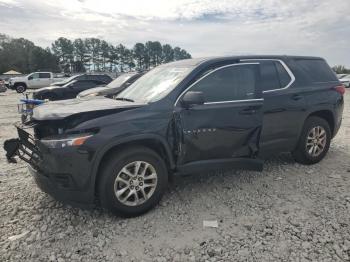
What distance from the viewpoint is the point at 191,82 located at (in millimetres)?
3996

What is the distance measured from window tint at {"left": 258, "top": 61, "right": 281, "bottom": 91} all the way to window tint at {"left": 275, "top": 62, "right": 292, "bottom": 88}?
69 mm

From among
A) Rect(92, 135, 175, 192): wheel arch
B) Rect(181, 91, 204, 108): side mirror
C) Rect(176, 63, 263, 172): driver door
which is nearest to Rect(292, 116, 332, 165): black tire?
Rect(176, 63, 263, 172): driver door

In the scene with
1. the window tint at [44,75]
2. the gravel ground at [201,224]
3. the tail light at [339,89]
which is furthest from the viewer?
the window tint at [44,75]

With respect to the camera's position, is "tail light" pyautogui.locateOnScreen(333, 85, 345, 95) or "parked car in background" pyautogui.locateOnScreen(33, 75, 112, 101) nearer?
"tail light" pyautogui.locateOnScreen(333, 85, 345, 95)

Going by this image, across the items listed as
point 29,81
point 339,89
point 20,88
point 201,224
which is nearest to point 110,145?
point 201,224

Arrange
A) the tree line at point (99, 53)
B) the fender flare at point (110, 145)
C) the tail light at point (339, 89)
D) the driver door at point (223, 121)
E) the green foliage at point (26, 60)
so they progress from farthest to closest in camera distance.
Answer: the tree line at point (99, 53) → the green foliage at point (26, 60) → the tail light at point (339, 89) → the driver door at point (223, 121) → the fender flare at point (110, 145)

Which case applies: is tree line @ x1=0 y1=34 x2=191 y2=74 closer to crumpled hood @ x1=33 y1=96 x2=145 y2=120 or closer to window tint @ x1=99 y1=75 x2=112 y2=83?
window tint @ x1=99 y1=75 x2=112 y2=83

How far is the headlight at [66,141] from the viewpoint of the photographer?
10.6 feet

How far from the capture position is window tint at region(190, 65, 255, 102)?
409cm

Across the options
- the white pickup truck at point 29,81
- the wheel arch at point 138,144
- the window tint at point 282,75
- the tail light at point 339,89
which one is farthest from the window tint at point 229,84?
the white pickup truck at point 29,81

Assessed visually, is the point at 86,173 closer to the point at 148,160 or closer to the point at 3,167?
the point at 148,160

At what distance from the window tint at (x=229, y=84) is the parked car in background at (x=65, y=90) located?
11.5 meters

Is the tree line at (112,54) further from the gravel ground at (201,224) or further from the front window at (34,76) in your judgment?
the gravel ground at (201,224)

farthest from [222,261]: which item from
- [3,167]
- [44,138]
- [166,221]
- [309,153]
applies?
[3,167]
